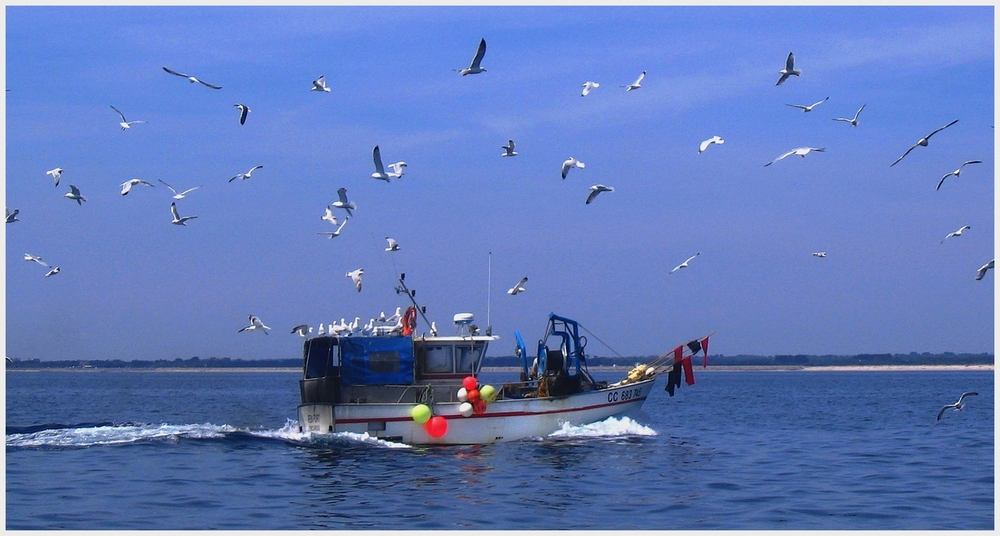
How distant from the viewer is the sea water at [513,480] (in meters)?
20.2

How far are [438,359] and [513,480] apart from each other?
24.7 feet

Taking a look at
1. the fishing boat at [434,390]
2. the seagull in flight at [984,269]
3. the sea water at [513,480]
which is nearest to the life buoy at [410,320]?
the fishing boat at [434,390]

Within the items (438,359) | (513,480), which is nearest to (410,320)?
(438,359)

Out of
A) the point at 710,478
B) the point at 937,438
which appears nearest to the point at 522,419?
the point at 710,478

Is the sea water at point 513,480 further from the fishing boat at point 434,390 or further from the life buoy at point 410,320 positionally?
the life buoy at point 410,320

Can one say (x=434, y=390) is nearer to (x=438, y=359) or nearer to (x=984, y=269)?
(x=438, y=359)

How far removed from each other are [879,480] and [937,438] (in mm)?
11947

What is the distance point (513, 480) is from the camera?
80.7ft

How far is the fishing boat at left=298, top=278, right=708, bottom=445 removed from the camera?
99.0 feet

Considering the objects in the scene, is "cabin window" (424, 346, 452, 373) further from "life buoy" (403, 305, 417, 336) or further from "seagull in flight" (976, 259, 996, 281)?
"seagull in flight" (976, 259, 996, 281)

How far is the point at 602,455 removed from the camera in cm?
2866

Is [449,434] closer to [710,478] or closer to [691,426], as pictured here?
[710,478]

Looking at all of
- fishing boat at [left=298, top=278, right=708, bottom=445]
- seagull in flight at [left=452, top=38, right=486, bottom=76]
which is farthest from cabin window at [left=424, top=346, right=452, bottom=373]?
seagull in flight at [left=452, top=38, right=486, bottom=76]

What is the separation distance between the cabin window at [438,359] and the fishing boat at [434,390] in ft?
0.09
